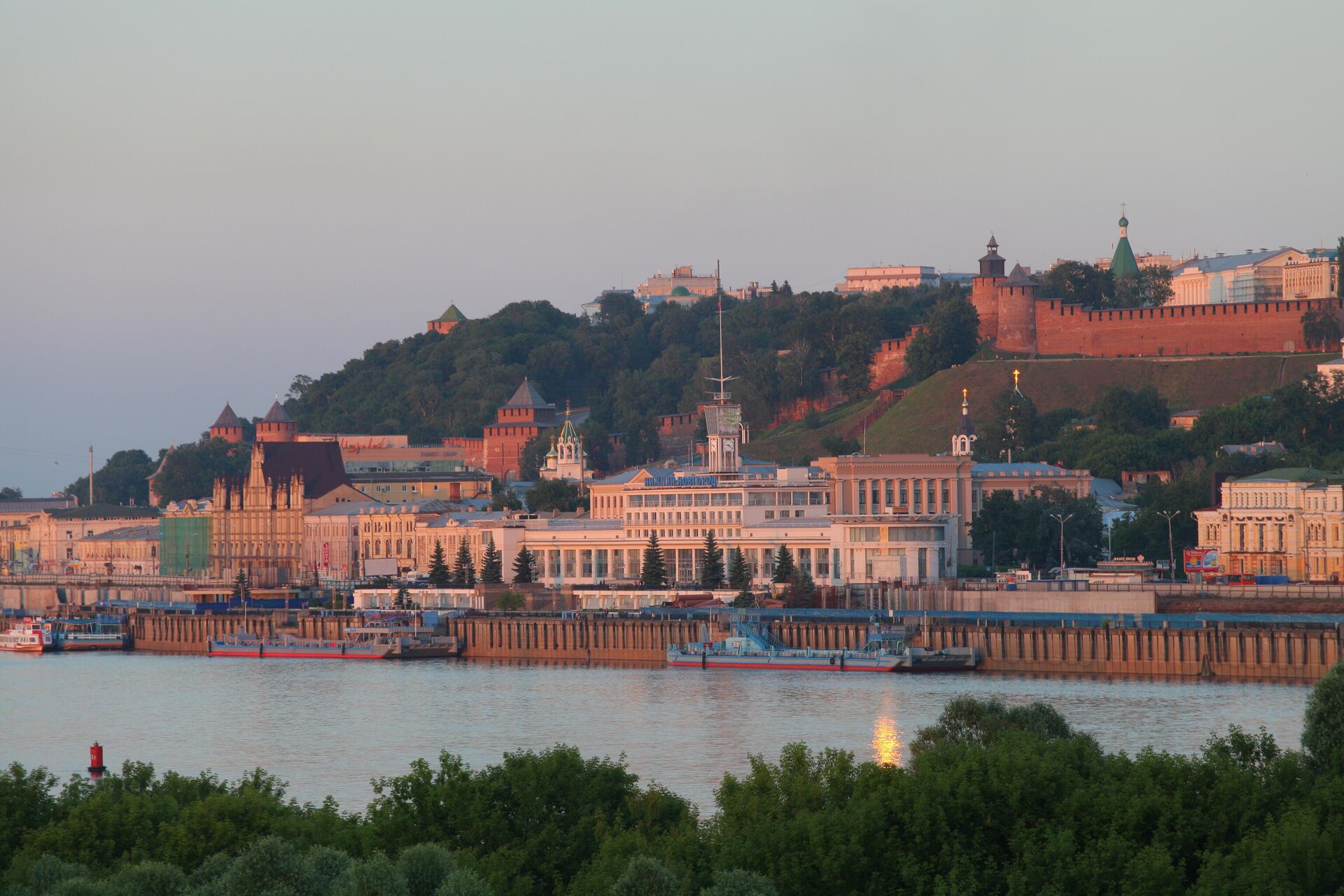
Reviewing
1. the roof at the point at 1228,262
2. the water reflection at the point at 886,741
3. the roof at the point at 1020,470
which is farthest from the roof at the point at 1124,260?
the water reflection at the point at 886,741

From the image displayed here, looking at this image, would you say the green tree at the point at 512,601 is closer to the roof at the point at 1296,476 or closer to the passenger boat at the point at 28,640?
the passenger boat at the point at 28,640

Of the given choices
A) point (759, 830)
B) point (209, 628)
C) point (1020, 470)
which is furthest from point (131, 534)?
point (759, 830)

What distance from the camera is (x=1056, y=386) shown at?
13138 cm

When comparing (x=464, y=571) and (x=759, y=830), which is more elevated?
(x=464, y=571)

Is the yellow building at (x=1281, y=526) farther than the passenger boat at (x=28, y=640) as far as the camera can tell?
No

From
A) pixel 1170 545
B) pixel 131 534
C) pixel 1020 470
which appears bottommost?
pixel 1170 545

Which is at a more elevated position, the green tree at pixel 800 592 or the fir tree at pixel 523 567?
the fir tree at pixel 523 567

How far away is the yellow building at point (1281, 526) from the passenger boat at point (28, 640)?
4634 cm

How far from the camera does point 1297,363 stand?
417 ft

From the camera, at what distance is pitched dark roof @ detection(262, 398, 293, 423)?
17388 centimetres

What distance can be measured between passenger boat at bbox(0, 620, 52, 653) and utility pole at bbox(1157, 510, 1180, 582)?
147 ft

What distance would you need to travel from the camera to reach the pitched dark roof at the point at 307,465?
453ft

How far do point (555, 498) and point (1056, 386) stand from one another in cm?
2807

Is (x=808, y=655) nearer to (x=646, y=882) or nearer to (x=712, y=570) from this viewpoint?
(x=712, y=570)
